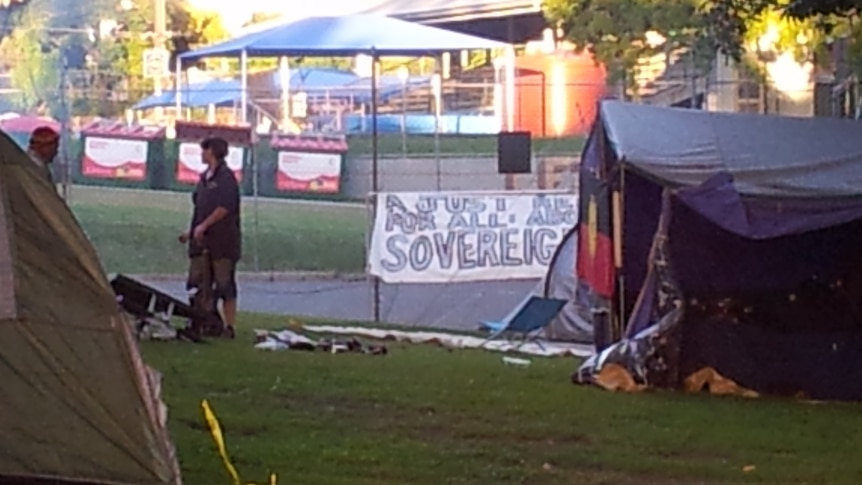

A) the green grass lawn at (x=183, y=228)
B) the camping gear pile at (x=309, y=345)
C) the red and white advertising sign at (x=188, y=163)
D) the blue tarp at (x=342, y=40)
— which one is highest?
the blue tarp at (x=342, y=40)

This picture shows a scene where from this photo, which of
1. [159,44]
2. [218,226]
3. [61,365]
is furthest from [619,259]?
[159,44]

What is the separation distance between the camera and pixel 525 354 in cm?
1580

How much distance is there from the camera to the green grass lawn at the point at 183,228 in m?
24.4

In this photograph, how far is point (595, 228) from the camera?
15.3 meters

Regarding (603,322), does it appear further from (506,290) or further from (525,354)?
(506,290)

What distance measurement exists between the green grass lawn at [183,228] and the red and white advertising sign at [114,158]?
1.99ft

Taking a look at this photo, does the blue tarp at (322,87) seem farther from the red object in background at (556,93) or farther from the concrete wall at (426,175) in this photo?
the concrete wall at (426,175)

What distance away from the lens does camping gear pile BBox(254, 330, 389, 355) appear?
1500 centimetres

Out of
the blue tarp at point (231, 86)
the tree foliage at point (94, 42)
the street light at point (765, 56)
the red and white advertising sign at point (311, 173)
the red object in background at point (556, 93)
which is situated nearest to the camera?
the street light at point (765, 56)

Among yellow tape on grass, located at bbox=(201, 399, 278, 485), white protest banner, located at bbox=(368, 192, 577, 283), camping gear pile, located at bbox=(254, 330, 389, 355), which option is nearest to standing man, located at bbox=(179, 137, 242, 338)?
camping gear pile, located at bbox=(254, 330, 389, 355)

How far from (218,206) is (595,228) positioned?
3.06 meters

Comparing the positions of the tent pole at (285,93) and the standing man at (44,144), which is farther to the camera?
the tent pole at (285,93)

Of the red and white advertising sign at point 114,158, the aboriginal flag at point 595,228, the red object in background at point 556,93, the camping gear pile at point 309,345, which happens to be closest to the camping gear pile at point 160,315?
the camping gear pile at point 309,345

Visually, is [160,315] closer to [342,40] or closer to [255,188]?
[255,188]
